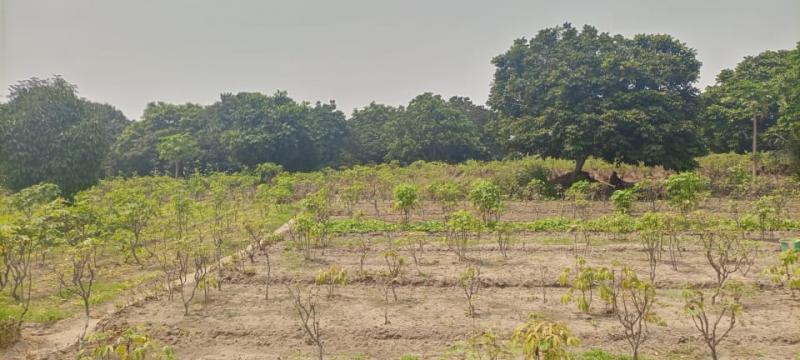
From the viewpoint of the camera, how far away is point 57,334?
26.7 feet

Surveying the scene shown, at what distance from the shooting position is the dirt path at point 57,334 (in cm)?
721

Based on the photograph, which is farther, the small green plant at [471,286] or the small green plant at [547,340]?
the small green plant at [471,286]

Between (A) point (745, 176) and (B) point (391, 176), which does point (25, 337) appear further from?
(A) point (745, 176)

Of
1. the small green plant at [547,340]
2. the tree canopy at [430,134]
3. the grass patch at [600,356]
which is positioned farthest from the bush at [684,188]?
the tree canopy at [430,134]

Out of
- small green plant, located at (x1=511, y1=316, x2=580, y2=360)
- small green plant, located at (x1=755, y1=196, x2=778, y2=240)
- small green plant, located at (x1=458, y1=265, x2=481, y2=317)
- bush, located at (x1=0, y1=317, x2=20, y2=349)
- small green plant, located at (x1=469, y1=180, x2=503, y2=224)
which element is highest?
small green plant, located at (x1=469, y1=180, x2=503, y2=224)

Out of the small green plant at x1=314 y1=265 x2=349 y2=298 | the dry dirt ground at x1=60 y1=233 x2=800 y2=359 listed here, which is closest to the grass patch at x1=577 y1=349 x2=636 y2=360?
the dry dirt ground at x1=60 y1=233 x2=800 y2=359

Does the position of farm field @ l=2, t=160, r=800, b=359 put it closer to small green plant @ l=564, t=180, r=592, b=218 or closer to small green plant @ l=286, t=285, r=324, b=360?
small green plant @ l=286, t=285, r=324, b=360

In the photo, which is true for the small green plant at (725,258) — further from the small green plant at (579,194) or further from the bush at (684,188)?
the small green plant at (579,194)

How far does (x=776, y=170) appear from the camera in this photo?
83.0 feet

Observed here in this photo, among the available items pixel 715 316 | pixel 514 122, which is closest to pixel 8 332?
pixel 715 316

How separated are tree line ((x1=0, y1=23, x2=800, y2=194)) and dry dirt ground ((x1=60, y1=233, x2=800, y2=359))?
13.0 m

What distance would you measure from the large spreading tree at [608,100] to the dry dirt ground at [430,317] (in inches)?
478

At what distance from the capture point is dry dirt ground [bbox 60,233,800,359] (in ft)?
22.4

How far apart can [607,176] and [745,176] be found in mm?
6678
